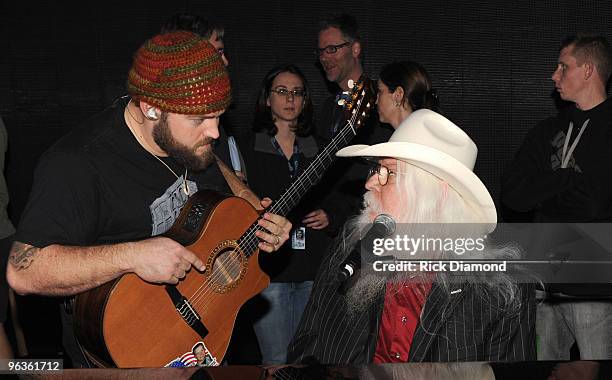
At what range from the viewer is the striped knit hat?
2756mm

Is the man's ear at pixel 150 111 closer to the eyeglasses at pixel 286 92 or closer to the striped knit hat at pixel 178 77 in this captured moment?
the striped knit hat at pixel 178 77

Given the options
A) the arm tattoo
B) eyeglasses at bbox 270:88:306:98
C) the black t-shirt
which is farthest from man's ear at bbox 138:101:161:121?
eyeglasses at bbox 270:88:306:98

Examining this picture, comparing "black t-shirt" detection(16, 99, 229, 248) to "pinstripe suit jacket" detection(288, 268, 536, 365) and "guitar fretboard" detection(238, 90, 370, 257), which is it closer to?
"guitar fretboard" detection(238, 90, 370, 257)

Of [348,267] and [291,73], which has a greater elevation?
[291,73]

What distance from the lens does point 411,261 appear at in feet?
10.1

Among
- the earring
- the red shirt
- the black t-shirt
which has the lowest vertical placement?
the red shirt

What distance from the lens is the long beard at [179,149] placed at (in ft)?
9.33

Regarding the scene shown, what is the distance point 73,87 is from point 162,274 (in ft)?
10.8

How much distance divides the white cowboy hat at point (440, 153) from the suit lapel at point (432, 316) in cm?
33

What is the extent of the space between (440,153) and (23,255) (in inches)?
59.1

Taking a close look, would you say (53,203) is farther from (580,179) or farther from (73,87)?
(73,87)

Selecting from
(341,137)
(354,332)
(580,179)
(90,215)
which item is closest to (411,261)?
(354,332)

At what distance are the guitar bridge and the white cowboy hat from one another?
0.87 m

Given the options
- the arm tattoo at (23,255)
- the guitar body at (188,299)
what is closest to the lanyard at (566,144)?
the guitar body at (188,299)
